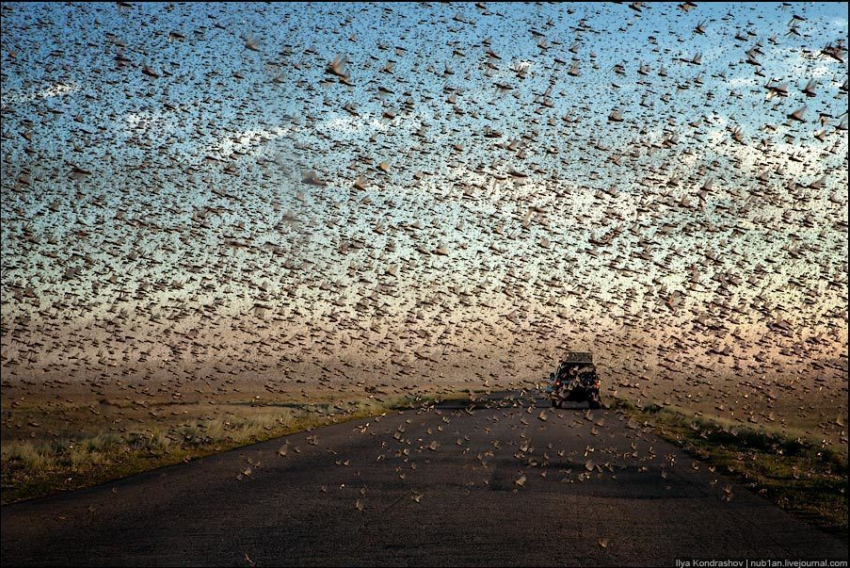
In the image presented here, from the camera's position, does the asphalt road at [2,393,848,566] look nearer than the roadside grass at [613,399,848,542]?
Yes

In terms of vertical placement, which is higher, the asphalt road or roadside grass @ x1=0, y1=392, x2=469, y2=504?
the asphalt road

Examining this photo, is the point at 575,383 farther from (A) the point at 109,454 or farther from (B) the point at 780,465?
(A) the point at 109,454

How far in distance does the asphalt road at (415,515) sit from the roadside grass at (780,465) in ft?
1.89

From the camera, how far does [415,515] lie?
1122 centimetres

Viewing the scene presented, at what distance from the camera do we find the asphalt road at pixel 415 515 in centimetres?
918

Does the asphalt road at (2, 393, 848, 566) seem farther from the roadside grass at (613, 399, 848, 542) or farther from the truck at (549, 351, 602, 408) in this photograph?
the truck at (549, 351, 602, 408)

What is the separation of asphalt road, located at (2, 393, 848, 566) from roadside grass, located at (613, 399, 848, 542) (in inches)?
22.6

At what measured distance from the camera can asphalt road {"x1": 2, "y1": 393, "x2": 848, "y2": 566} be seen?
918 cm

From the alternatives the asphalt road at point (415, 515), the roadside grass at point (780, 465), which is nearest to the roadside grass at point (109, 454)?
the asphalt road at point (415, 515)

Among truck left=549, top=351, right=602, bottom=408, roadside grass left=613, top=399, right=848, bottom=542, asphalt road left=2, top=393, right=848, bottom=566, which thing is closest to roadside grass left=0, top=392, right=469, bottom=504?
asphalt road left=2, top=393, right=848, bottom=566

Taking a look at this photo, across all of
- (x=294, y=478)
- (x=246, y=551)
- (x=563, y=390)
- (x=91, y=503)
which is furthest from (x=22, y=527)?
(x=563, y=390)

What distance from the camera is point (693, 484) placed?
14.6 m

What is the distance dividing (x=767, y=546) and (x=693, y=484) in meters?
5.01

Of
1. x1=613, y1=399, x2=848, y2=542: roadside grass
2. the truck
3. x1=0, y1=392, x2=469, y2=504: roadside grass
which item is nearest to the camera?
x1=613, y1=399, x2=848, y2=542: roadside grass
